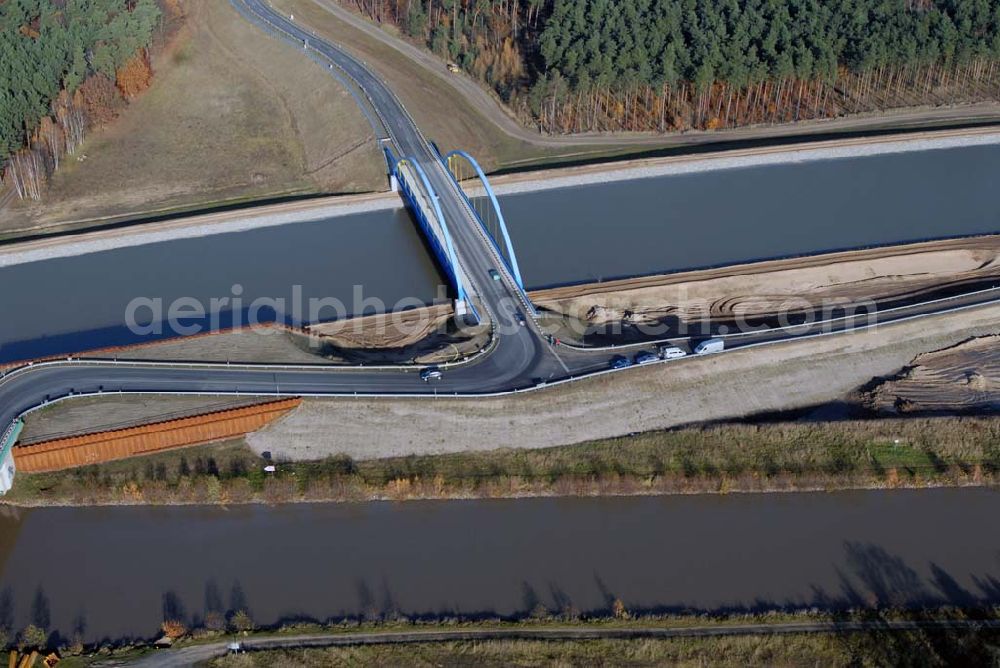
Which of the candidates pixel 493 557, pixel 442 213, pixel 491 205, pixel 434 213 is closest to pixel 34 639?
pixel 493 557

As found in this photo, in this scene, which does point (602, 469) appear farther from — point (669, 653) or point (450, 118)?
point (450, 118)

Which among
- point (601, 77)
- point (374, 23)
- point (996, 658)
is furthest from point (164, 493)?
point (374, 23)

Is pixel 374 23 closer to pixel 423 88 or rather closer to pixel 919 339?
pixel 423 88

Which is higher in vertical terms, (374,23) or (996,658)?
(374,23)

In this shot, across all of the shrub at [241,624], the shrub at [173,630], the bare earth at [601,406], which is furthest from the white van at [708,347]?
the shrub at [173,630]

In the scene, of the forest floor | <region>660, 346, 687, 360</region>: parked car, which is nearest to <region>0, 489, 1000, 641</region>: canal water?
<region>660, 346, 687, 360</region>: parked car

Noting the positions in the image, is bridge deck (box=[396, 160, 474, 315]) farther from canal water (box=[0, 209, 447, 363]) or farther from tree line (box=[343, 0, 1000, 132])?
tree line (box=[343, 0, 1000, 132])
